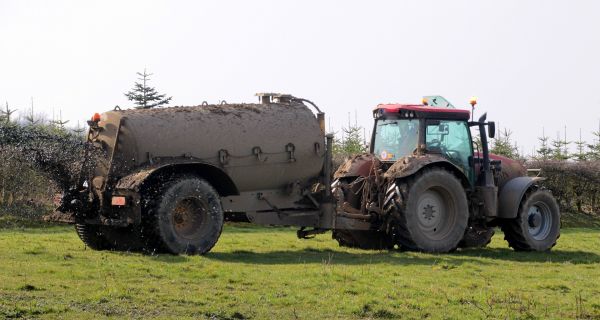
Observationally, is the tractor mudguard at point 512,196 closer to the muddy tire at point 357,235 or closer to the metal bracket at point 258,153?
the muddy tire at point 357,235

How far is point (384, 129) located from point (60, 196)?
6499mm

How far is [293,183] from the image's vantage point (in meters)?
18.0

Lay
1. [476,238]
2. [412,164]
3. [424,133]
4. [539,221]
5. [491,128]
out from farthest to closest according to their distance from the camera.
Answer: [476,238], [539,221], [491,128], [424,133], [412,164]

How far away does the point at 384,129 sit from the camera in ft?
63.1

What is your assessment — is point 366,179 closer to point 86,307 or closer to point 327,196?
point 327,196

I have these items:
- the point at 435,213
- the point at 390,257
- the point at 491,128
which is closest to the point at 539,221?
the point at 491,128

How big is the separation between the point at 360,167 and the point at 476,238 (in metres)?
3.16

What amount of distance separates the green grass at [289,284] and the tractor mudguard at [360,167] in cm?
166

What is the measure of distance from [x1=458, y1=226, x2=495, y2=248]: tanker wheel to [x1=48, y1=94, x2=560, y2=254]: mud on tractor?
0.13ft

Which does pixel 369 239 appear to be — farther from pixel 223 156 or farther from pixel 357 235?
pixel 223 156

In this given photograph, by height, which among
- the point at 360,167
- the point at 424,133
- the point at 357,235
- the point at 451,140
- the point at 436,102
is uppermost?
the point at 436,102

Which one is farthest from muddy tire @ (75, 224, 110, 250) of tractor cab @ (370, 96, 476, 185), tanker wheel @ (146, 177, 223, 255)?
tractor cab @ (370, 96, 476, 185)

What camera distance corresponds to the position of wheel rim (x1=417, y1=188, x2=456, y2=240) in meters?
18.2

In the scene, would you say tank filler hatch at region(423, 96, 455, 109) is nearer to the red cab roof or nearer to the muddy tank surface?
the red cab roof
